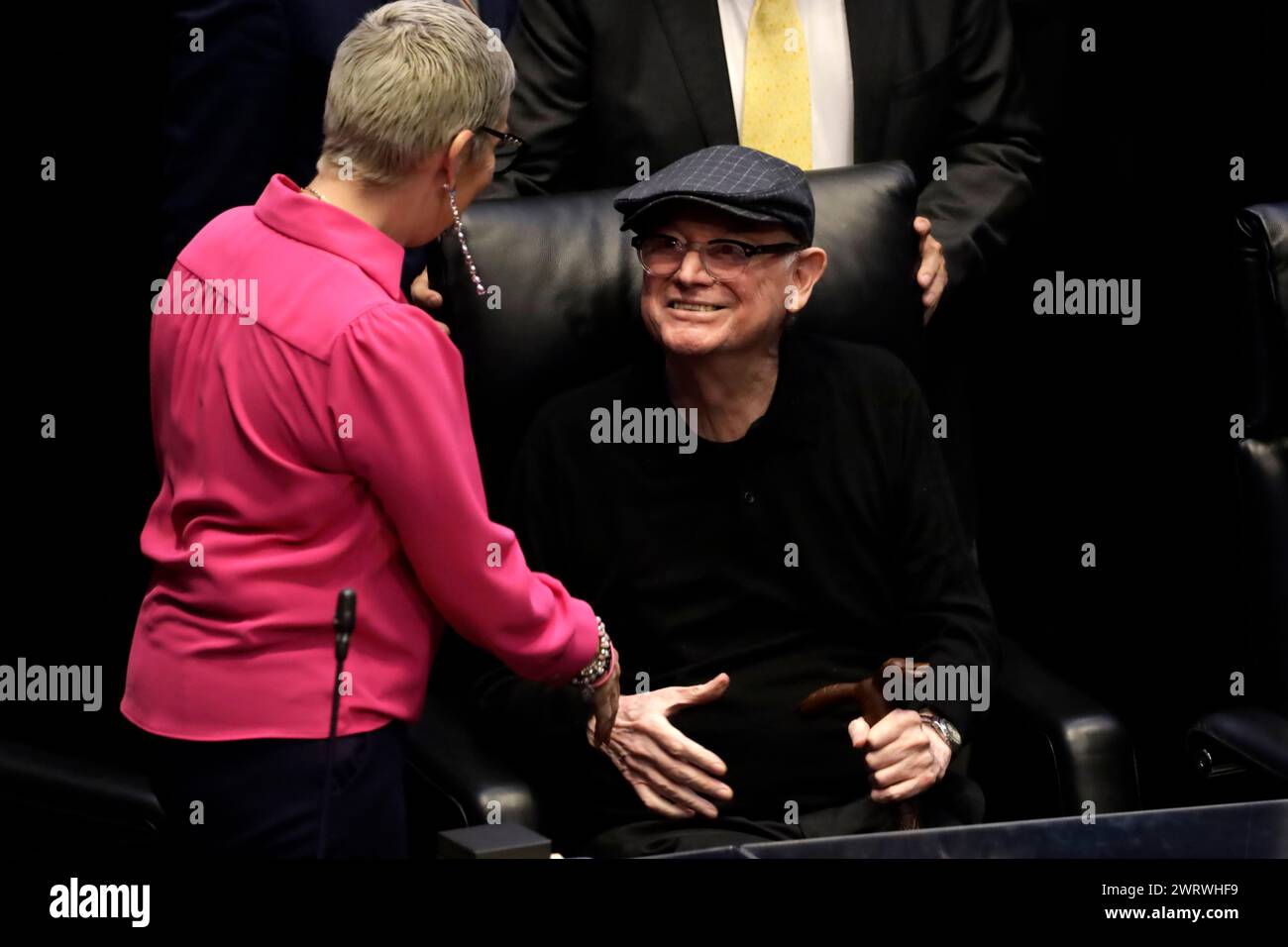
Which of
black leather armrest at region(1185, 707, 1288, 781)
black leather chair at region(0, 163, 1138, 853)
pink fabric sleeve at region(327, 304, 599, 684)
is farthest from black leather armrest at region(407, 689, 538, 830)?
black leather armrest at region(1185, 707, 1288, 781)

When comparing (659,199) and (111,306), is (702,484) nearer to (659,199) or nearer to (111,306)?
(659,199)

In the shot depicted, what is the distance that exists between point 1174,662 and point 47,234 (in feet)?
6.12

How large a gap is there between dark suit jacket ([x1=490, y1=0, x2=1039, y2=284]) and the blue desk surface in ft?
3.96

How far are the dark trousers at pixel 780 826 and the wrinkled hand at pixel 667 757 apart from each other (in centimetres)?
2

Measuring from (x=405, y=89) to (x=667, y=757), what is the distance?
769 mm

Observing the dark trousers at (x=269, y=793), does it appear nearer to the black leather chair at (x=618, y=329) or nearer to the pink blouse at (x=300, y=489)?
the pink blouse at (x=300, y=489)

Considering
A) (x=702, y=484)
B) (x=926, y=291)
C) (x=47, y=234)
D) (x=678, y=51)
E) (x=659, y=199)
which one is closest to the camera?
(x=659, y=199)

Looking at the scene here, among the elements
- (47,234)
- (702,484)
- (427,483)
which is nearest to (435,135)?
(427,483)

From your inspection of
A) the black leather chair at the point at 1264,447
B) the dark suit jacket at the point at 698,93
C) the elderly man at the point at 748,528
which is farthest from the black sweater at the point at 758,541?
the dark suit jacket at the point at 698,93

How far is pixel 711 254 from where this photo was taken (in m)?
2.09

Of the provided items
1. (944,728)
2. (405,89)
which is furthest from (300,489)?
(944,728)

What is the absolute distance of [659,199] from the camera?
80.8 inches

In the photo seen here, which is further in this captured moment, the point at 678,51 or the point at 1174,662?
the point at 1174,662

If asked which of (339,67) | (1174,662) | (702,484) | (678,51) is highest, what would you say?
(678,51)
